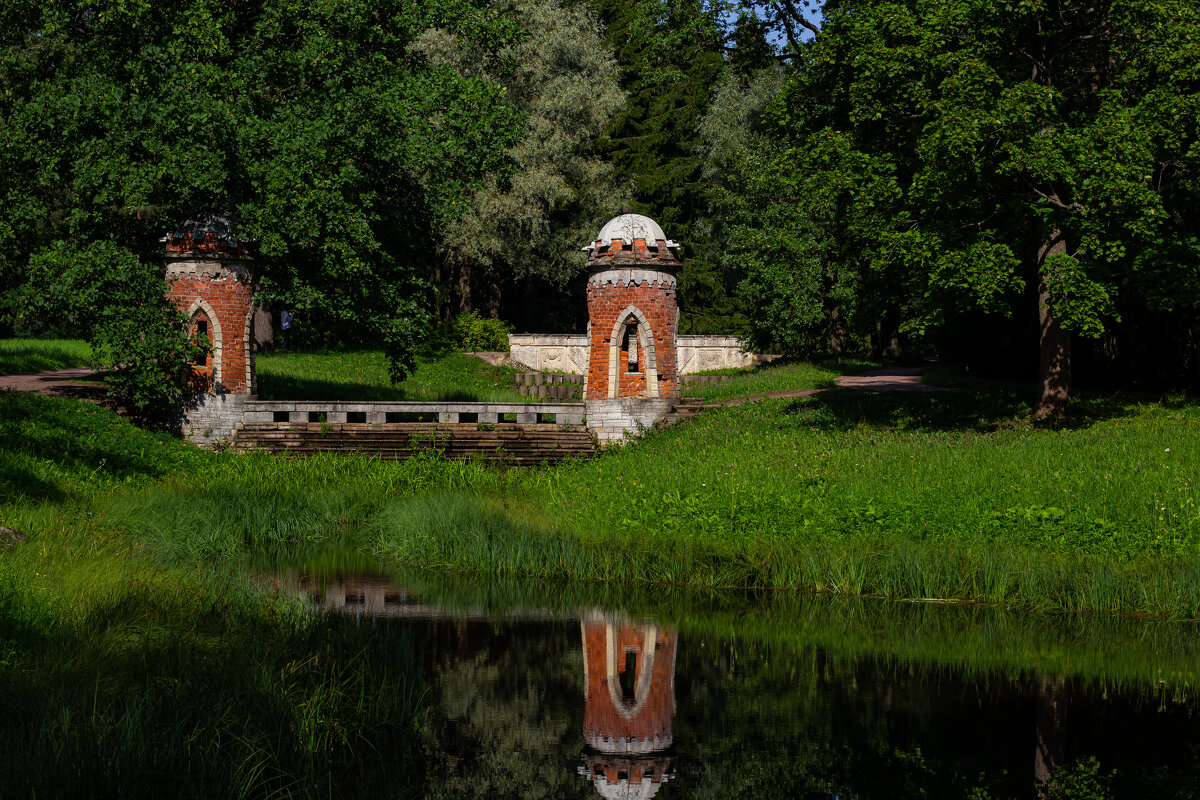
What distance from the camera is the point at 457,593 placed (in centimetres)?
1488

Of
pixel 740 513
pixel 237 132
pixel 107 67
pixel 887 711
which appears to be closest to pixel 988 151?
pixel 740 513

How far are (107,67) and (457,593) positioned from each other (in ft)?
59.6

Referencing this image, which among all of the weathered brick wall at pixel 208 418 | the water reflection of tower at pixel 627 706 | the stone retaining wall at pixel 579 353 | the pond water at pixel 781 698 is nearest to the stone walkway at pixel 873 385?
the stone retaining wall at pixel 579 353

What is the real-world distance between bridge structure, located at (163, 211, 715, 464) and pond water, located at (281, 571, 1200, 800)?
10.2 meters

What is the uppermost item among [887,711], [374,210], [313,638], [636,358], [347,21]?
[347,21]

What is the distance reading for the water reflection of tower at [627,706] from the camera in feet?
29.1

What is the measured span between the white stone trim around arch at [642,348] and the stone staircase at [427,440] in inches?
55.0

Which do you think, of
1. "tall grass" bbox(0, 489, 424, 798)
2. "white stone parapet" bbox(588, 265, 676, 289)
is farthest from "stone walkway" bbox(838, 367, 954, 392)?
"tall grass" bbox(0, 489, 424, 798)

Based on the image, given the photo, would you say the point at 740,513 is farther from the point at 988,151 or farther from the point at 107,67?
the point at 107,67

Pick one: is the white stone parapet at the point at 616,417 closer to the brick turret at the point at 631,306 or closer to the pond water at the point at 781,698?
the brick turret at the point at 631,306

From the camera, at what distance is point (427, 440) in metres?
24.5

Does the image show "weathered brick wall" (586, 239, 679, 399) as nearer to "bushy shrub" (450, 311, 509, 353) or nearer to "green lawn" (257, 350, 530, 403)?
"green lawn" (257, 350, 530, 403)

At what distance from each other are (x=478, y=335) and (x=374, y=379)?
840cm

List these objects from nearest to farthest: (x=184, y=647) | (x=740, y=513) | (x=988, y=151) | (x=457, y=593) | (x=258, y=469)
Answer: (x=184, y=647)
(x=457, y=593)
(x=740, y=513)
(x=988, y=151)
(x=258, y=469)
